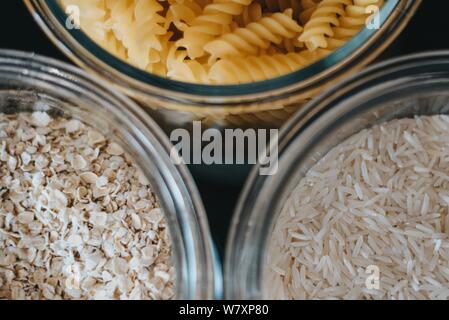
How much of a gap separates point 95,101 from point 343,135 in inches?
15.5

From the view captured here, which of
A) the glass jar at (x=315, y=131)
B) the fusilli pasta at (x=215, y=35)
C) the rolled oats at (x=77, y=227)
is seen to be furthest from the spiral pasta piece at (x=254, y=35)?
the rolled oats at (x=77, y=227)

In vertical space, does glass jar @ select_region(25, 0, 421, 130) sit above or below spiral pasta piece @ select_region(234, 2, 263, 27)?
below

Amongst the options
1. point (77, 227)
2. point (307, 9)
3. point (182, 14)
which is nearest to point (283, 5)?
point (307, 9)

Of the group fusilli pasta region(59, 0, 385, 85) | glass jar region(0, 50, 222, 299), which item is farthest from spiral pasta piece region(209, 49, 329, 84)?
glass jar region(0, 50, 222, 299)

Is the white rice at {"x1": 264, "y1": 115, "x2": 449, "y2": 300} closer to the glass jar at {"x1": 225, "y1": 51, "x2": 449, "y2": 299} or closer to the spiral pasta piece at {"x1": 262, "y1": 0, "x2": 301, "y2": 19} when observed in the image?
the glass jar at {"x1": 225, "y1": 51, "x2": 449, "y2": 299}

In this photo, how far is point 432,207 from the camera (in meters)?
0.98

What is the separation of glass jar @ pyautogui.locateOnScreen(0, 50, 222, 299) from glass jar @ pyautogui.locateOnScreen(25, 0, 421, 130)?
0.14 feet

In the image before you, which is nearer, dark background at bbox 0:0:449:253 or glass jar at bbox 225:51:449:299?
glass jar at bbox 225:51:449:299

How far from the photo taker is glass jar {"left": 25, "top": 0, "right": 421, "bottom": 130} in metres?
0.93

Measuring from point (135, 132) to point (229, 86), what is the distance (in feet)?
0.58

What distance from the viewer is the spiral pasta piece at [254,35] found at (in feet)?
3.14

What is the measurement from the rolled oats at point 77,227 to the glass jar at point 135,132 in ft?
0.09

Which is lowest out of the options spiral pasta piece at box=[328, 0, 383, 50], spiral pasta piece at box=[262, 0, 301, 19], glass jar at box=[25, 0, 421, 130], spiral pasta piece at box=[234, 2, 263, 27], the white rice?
the white rice

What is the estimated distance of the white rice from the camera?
3.18 ft
